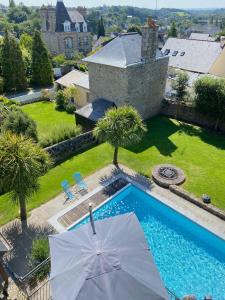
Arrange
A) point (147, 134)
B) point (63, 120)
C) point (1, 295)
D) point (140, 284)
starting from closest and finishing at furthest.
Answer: point (140, 284)
point (1, 295)
point (147, 134)
point (63, 120)

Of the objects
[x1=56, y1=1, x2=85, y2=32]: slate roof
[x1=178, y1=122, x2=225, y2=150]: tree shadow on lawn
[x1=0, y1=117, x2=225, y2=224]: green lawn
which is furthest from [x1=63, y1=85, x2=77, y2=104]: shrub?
[x1=56, y1=1, x2=85, y2=32]: slate roof

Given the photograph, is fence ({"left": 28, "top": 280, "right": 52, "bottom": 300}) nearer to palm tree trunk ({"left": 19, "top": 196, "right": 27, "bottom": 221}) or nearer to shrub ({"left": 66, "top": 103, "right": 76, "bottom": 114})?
palm tree trunk ({"left": 19, "top": 196, "right": 27, "bottom": 221})

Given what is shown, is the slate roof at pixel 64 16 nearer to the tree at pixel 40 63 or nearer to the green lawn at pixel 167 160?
the tree at pixel 40 63

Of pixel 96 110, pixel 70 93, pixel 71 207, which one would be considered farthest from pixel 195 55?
pixel 71 207

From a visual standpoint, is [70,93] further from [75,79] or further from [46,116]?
[46,116]

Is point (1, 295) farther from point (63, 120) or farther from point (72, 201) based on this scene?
point (63, 120)

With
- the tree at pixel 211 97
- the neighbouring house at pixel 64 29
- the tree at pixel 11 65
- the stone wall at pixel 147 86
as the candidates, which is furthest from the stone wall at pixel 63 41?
the tree at pixel 211 97

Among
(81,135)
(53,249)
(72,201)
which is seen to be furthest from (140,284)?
(81,135)
